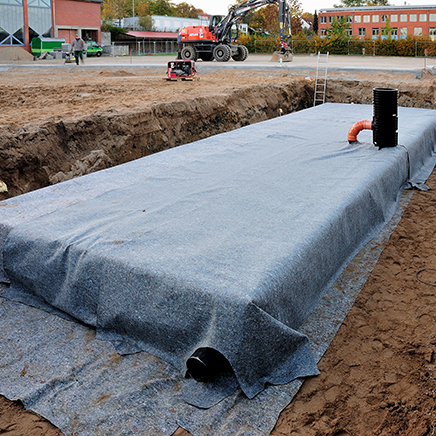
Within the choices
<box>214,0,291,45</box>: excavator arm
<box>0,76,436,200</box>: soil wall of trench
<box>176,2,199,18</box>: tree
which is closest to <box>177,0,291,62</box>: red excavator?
<box>214,0,291,45</box>: excavator arm

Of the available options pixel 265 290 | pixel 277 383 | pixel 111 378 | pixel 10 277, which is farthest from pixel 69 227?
pixel 277 383

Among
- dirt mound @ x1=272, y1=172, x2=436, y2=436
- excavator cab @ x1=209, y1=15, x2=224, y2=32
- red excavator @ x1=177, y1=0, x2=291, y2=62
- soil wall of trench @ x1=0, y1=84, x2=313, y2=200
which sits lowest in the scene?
dirt mound @ x1=272, y1=172, x2=436, y2=436

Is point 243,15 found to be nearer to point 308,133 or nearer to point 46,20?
point 308,133

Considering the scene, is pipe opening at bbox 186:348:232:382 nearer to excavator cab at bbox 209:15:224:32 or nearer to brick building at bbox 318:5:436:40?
excavator cab at bbox 209:15:224:32

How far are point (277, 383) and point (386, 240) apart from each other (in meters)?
2.84

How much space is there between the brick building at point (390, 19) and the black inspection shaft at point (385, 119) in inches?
1901

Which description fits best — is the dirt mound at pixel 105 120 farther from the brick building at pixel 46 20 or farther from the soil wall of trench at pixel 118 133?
the brick building at pixel 46 20

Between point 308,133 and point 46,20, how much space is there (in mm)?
33565

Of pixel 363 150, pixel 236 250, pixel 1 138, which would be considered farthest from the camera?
pixel 1 138

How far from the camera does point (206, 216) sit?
4164 millimetres

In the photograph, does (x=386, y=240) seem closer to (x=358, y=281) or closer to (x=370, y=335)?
(x=358, y=281)

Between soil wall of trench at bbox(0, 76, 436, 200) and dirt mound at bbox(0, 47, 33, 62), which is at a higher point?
dirt mound at bbox(0, 47, 33, 62)

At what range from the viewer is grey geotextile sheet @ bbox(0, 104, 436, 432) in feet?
9.66

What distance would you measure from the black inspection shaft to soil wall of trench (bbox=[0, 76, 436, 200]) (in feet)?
15.4
